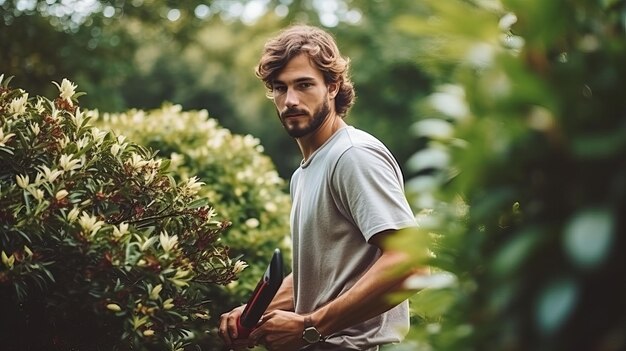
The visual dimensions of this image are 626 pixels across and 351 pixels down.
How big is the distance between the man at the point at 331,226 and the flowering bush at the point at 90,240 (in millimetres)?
364

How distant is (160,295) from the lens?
301 centimetres

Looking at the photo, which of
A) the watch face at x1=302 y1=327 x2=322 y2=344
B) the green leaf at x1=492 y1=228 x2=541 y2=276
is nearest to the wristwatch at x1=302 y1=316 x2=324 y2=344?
the watch face at x1=302 y1=327 x2=322 y2=344

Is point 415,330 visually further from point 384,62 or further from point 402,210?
point 384,62

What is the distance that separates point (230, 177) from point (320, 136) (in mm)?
2494

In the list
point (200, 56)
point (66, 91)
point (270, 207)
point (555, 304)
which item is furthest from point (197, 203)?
point (200, 56)

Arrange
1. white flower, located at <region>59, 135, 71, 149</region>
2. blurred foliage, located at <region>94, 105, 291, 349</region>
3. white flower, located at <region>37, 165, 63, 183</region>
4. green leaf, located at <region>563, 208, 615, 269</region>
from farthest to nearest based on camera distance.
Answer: blurred foliage, located at <region>94, 105, 291, 349</region> < white flower, located at <region>59, 135, 71, 149</region> < white flower, located at <region>37, 165, 63, 183</region> < green leaf, located at <region>563, 208, 615, 269</region>

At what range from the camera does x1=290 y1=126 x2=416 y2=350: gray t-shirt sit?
291 cm

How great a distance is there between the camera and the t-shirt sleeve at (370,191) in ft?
9.41

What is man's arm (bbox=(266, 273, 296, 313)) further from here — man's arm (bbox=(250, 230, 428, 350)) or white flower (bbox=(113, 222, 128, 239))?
white flower (bbox=(113, 222, 128, 239))

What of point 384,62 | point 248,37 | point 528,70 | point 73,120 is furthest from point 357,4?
point 528,70

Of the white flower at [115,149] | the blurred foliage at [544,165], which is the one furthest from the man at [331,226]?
the blurred foliage at [544,165]

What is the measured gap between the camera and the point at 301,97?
349 cm

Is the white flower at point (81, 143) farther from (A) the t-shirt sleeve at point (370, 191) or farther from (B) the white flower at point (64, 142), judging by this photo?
(A) the t-shirt sleeve at point (370, 191)

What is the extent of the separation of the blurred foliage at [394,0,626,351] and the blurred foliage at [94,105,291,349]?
3.74 meters
